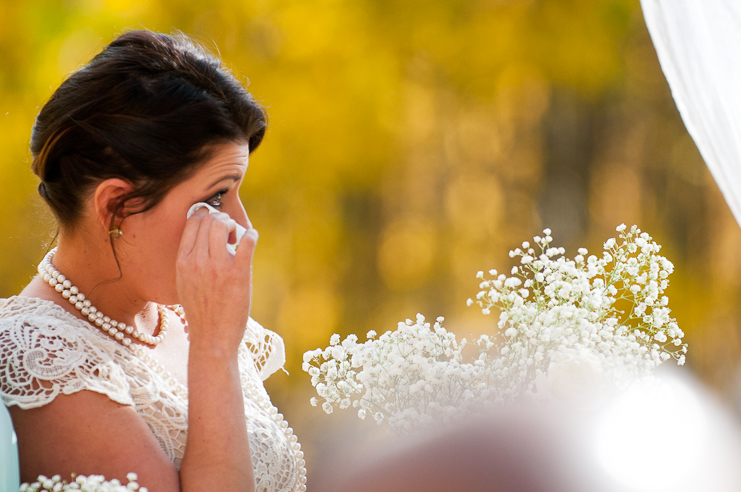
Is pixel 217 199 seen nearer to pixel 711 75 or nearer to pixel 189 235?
pixel 189 235

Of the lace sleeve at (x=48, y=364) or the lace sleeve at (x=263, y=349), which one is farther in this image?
the lace sleeve at (x=263, y=349)

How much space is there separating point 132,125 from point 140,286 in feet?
0.91

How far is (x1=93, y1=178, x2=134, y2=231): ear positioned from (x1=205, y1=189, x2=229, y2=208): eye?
128 mm

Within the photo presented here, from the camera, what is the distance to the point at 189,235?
0.97 meters

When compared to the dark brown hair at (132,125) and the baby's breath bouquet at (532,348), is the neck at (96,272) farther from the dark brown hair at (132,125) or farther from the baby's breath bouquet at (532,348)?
the baby's breath bouquet at (532,348)

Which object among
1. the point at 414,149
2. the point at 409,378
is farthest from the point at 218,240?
the point at 414,149

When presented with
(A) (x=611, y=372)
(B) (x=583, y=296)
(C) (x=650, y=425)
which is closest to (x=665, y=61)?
(B) (x=583, y=296)

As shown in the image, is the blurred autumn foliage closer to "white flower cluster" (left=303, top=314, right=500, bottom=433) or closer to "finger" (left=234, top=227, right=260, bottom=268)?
"white flower cluster" (left=303, top=314, right=500, bottom=433)

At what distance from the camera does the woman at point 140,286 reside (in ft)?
2.77

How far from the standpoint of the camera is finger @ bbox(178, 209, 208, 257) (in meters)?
0.96

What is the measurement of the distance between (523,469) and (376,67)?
8.65 feet

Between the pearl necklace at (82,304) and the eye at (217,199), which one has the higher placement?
the eye at (217,199)

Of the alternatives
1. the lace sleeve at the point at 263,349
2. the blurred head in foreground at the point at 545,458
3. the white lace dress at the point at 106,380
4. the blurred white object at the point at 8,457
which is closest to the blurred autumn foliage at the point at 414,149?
the lace sleeve at the point at 263,349

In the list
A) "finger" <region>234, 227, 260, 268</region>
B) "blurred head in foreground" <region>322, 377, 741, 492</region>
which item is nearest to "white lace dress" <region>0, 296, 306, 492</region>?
"finger" <region>234, 227, 260, 268</region>
